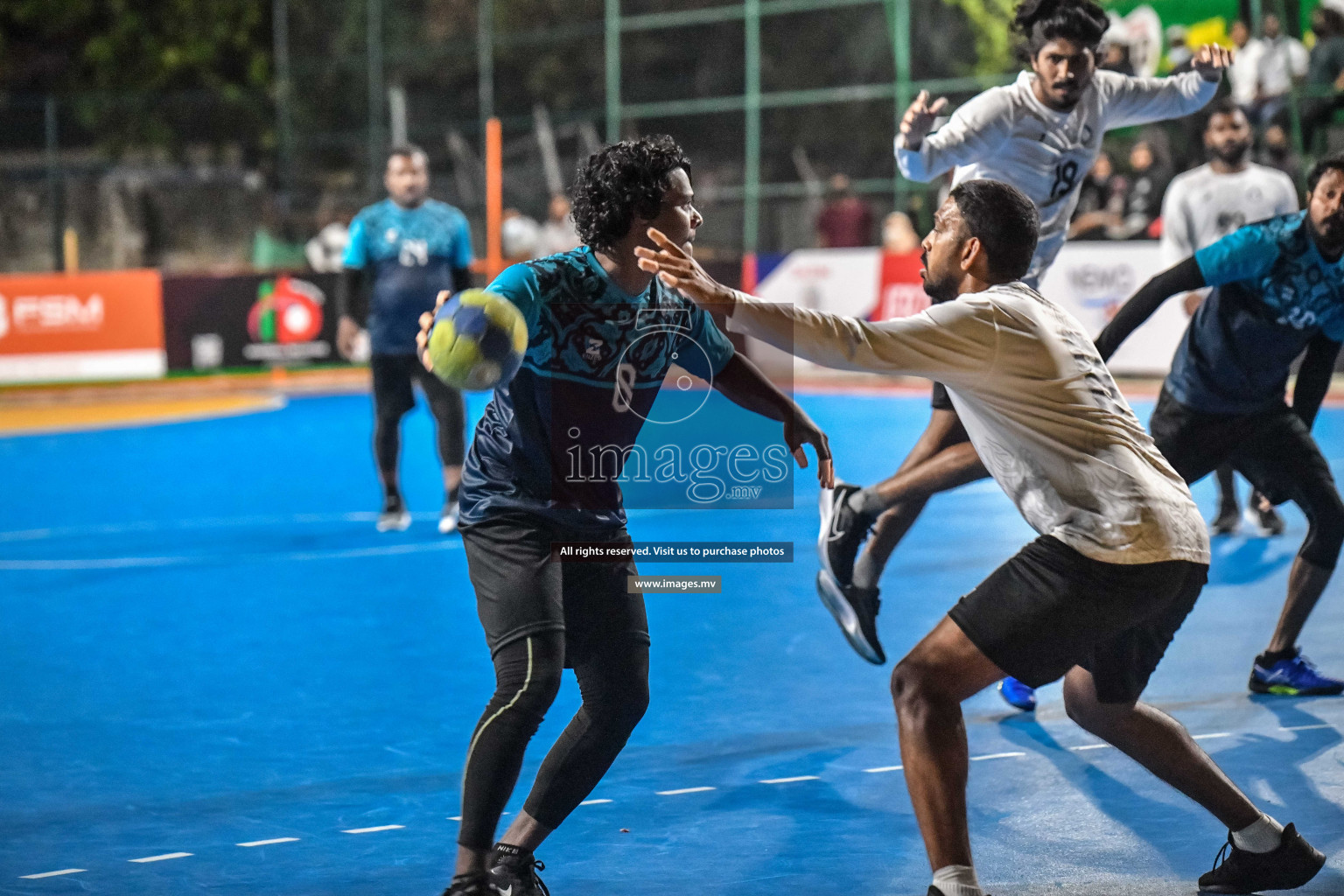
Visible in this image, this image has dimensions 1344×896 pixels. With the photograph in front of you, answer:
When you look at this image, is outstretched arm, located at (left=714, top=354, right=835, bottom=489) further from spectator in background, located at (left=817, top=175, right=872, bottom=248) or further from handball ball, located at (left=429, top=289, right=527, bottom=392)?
spectator in background, located at (left=817, top=175, right=872, bottom=248)

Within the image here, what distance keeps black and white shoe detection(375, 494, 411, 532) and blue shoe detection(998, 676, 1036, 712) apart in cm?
514

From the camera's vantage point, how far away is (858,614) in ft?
19.1

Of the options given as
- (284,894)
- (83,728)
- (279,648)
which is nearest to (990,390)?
(284,894)

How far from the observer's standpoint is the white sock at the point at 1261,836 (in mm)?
3906

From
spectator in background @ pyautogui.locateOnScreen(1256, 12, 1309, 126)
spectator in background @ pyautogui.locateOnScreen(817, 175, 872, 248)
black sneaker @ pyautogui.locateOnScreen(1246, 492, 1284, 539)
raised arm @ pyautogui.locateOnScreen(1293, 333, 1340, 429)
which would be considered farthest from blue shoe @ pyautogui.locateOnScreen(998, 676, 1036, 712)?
spectator in background @ pyautogui.locateOnScreen(817, 175, 872, 248)

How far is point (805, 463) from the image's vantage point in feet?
13.8

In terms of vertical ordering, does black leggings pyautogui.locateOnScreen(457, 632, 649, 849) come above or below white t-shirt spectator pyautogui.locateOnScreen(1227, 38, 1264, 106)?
below

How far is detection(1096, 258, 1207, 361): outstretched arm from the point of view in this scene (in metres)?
5.30

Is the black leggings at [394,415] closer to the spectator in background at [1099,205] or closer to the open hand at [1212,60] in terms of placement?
the open hand at [1212,60]

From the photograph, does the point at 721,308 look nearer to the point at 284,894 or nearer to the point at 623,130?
the point at 284,894

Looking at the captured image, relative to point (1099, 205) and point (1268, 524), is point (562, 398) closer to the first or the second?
point (1268, 524)

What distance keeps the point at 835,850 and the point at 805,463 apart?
1.08 meters

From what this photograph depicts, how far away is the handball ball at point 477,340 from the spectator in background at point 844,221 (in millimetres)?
16411

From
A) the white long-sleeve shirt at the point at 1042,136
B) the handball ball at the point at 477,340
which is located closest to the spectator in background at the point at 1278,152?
the white long-sleeve shirt at the point at 1042,136
